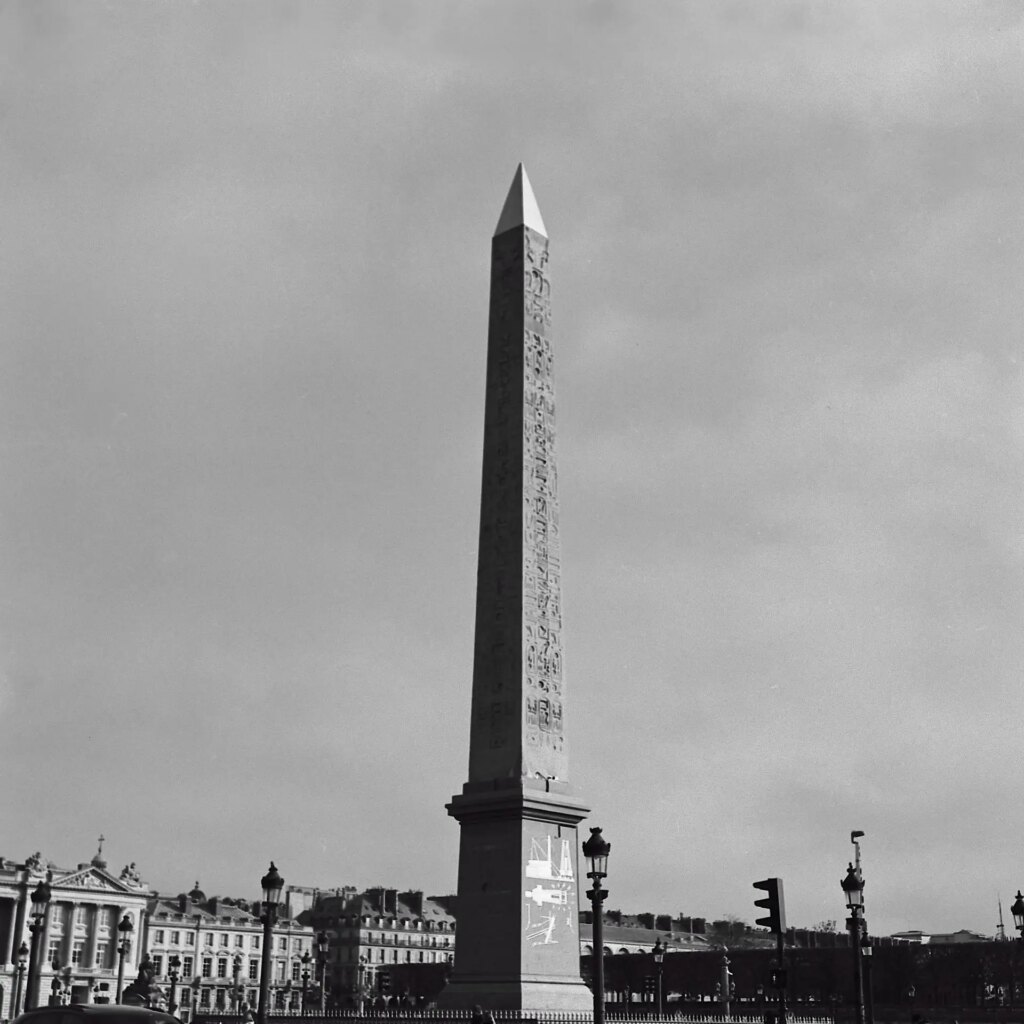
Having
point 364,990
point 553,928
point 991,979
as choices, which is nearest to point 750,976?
point 991,979

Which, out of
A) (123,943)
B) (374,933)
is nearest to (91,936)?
(374,933)

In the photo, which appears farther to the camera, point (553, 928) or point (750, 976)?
point (750, 976)

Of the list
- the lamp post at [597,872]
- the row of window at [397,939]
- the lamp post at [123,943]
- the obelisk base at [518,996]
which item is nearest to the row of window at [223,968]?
the lamp post at [123,943]

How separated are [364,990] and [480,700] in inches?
3515

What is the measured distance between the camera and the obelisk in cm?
2303

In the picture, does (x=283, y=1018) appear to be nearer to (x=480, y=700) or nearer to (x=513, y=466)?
(x=480, y=700)

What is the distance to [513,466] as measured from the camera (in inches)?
1033

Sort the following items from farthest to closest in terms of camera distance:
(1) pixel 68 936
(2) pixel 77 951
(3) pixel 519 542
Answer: (2) pixel 77 951, (1) pixel 68 936, (3) pixel 519 542

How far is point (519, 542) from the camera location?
25.3 metres

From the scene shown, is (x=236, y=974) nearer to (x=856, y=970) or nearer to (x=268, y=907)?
(x=268, y=907)

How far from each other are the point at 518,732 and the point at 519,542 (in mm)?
3663

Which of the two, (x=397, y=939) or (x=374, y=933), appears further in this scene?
(x=397, y=939)

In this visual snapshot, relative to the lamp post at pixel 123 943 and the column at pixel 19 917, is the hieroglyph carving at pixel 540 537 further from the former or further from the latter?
the column at pixel 19 917

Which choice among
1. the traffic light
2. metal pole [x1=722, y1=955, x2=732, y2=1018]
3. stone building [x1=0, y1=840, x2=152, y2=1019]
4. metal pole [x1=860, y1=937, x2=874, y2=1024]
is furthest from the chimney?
the traffic light
